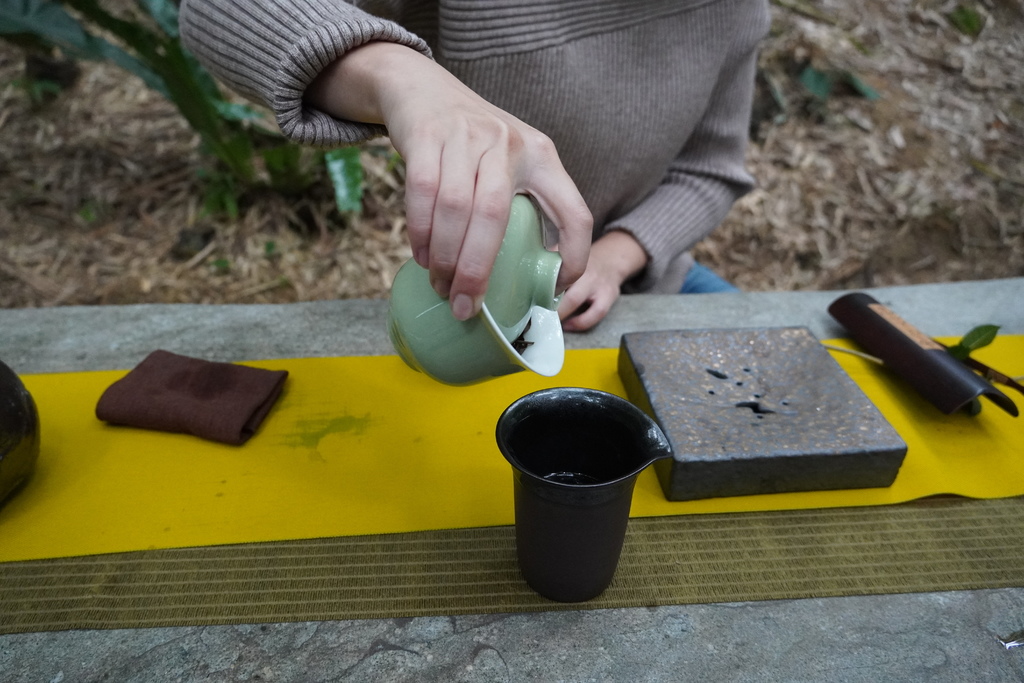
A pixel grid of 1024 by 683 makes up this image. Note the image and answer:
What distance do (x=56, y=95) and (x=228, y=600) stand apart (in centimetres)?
230

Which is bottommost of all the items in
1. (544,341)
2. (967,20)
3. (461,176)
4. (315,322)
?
(315,322)

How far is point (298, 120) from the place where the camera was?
→ 0.80m

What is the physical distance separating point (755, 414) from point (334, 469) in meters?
0.52

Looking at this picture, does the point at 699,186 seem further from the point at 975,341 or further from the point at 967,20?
the point at 967,20

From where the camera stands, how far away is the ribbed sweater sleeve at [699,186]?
1255mm

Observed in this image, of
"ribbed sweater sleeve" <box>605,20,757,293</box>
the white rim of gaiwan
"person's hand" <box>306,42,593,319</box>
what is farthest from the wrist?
"ribbed sweater sleeve" <box>605,20,757,293</box>

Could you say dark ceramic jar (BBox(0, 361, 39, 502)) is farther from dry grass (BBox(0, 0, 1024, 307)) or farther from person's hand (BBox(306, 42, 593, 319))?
dry grass (BBox(0, 0, 1024, 307))

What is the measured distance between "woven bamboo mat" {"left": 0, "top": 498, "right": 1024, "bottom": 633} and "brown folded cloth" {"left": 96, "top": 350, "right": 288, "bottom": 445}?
17 cm

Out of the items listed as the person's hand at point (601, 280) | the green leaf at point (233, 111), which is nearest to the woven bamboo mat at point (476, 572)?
the person's hand at point (601, 280)

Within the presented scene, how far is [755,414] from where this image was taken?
2.84ft

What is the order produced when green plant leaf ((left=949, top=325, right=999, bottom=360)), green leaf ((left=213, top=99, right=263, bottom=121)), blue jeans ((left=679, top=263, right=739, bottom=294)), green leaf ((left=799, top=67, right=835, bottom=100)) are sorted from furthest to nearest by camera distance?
green leaf ((left=799, top=67, right=835, bottom=100)), green leaf ((left=213, top=99, right=263, bottom=121)), blue jeans ((left=679, top=263, right=739, bottom=294)), green plant leaf ((left=949, top=325, right=999, bottom=360))

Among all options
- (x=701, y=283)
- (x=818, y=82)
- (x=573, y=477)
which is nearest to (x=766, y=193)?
(x=818, y=82)

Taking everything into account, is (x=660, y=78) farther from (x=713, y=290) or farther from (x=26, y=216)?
(x=26, y=216)

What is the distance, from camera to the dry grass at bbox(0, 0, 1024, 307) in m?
1.97
